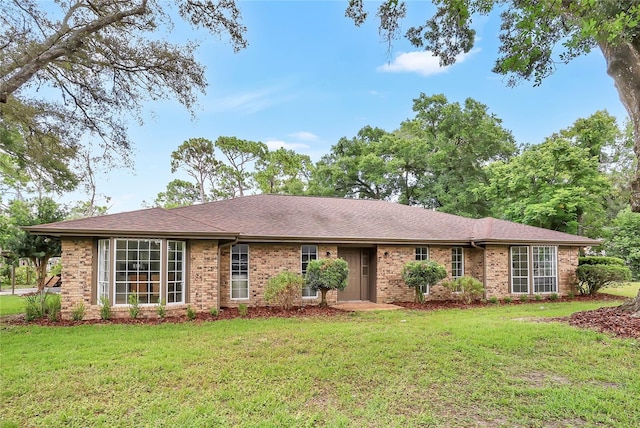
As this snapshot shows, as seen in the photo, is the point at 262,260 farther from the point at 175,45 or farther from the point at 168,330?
the point at 175,45

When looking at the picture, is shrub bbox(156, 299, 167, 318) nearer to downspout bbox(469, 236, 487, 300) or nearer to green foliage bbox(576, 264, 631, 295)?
A: downspout bbox(469, 236, 487, 300)

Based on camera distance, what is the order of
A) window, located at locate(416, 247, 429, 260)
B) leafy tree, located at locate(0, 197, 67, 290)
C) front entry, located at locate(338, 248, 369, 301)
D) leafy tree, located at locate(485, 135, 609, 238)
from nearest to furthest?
front entry, located at locate(338, 248, 369, 301), window, located at locate(416, 247, 429, 260), leafy tree, located at locate(0, 197, 67, 290), leafy tree, located at locate(485, 135, 609, 238)

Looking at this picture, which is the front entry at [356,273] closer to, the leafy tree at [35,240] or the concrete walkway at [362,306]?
the concrete walkway at [362,306]

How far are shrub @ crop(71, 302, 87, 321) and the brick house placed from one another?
15 centimetres

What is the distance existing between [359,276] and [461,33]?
8414mm

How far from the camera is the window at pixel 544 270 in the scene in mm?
13945

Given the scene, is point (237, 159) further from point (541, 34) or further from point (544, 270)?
point (541, 34)

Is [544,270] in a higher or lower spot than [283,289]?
higher

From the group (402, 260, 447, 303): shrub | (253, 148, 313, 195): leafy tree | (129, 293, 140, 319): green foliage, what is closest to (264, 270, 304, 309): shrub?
(129, 293, 140, 319): green foliage

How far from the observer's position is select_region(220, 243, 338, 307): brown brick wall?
11555 mm

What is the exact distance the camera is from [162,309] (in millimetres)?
9719

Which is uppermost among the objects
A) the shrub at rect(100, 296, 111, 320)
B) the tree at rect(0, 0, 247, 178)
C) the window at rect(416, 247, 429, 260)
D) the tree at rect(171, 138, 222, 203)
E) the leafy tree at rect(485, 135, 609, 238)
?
the tree at rect(171, 138, 222, 203)

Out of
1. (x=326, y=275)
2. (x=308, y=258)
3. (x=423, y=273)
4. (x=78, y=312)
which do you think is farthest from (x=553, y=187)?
(x=78, y=312)

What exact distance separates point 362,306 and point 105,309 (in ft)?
24.5
